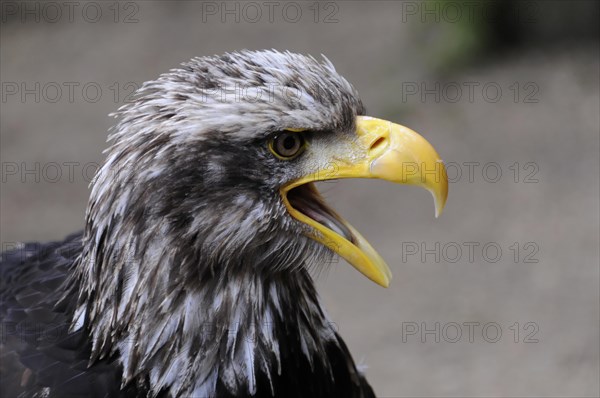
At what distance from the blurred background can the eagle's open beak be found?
3.89m

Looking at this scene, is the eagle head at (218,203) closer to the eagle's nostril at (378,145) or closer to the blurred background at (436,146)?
the eagle's nostril at (378,145)

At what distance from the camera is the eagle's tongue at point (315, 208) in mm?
3797

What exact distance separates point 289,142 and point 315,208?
445 mm

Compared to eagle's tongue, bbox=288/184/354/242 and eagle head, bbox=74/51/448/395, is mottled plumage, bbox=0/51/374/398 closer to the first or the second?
eagle head, bbox=74/51/448/395

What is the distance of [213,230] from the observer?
11.6ft

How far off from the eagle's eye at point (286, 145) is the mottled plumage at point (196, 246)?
1.3 inches

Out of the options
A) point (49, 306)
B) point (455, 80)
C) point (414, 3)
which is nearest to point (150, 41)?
point (414, 3)

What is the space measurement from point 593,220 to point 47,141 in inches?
277

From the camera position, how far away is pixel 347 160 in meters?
3.65

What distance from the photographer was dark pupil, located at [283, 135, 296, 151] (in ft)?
11.6

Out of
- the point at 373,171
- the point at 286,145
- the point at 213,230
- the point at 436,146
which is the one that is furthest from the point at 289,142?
the point at 436,146

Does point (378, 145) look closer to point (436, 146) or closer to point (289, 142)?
point (289, 142)

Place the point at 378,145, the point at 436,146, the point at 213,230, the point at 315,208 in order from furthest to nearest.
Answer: the point at 436,146
the point at 315,208
the point at 378,145
the point at 213,230

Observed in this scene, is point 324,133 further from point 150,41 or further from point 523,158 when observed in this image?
point 150,41
